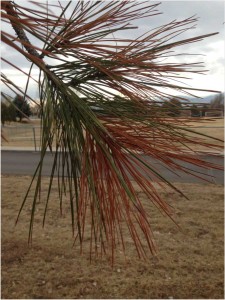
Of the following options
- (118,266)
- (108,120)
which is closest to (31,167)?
(118,266)

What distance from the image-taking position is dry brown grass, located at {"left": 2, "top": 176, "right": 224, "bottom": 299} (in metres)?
3.84

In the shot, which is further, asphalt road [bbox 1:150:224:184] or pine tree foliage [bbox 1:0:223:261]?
asphalt road [bbox 1:150:224:184]

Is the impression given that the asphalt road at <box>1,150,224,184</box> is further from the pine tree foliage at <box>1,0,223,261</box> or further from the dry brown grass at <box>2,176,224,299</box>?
the pine tree foliage at <box>1,0,223,261</box>

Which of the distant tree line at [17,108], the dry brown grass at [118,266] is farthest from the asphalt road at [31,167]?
the distant tree line at [17,108]

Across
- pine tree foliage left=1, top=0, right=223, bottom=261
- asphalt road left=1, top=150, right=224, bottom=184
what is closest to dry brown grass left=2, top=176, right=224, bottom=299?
pine tree foliage left=1, top=0, right=223, bottom=261

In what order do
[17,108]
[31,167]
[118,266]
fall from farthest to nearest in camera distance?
[31,167] → [118,266] → [17,108]

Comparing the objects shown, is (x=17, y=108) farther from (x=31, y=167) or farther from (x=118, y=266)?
(x=31, y=167)

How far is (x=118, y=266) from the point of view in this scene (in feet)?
14.3

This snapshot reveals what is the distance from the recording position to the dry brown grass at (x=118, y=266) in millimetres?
3838

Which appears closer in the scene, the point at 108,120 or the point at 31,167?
the point at 108,120

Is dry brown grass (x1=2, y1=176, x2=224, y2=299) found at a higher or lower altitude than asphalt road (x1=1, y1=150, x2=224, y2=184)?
lower

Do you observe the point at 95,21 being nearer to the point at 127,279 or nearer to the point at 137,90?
the point at 137,90

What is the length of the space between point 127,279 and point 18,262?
1.47 m

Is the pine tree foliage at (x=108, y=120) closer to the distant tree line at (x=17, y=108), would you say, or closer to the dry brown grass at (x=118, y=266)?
the distant tree line at (x=17, y=108)
